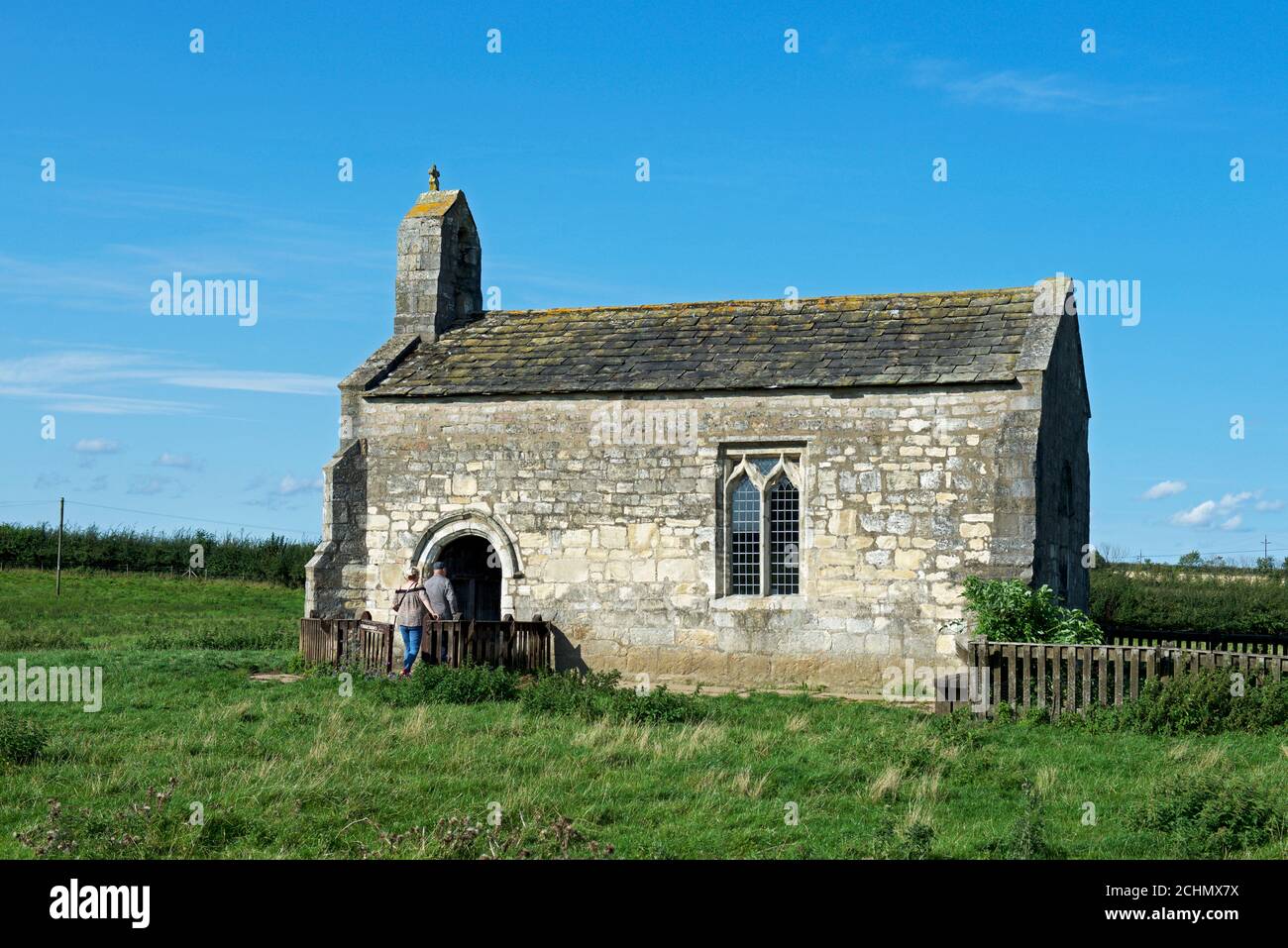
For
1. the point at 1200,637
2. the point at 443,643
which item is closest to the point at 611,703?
the point at 443,643

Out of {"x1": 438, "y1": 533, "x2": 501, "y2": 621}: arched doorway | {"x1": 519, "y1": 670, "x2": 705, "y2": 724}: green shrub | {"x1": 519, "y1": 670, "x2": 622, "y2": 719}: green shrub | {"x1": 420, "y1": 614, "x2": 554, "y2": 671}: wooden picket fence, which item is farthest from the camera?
{"x1": 438, "y1": 533, "x2": 501, "y2": 621}: arched doorway

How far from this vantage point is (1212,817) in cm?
952

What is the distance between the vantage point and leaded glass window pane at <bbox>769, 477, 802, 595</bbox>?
1981 cm

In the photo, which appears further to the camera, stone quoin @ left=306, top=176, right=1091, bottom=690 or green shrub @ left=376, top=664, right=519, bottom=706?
stone quoin @ left=306, top=176, right=1091, bottom=690

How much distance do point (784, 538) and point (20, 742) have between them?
11391 mm

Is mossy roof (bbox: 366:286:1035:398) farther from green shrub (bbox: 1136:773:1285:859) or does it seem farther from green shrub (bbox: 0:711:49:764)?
green shrub (bbox: 0:711:49:764)

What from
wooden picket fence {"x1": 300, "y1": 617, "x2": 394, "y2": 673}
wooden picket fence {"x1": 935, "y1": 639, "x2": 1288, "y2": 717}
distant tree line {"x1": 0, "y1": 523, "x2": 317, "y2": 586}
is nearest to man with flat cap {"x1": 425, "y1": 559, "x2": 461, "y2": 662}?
wooden picket fence {"x1": 300, "y1": 617, "x2": 394, "y2": 673}

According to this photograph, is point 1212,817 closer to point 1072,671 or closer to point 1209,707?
point 1209,707

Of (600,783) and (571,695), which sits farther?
(571,695)

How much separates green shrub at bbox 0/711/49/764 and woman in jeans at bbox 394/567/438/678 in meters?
7.11

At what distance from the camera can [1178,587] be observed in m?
35.3

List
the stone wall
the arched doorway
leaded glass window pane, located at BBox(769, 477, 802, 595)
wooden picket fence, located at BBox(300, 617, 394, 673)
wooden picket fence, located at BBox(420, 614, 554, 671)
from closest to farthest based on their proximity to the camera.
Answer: the stone wall
wooden picket fence, located at BBox(420, 614, 554, 671)
wooden picket fence, located at BBox(300, 617, 394, 673)
leaded glass window pane, located at BBox(769, 477, 802, 595)
the arched doorway

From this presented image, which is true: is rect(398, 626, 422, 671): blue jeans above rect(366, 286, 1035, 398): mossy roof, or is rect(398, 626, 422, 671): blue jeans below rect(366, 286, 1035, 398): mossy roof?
below

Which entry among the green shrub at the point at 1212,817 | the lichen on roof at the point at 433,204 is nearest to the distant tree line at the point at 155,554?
the lichen on roof at the point at 433,204
